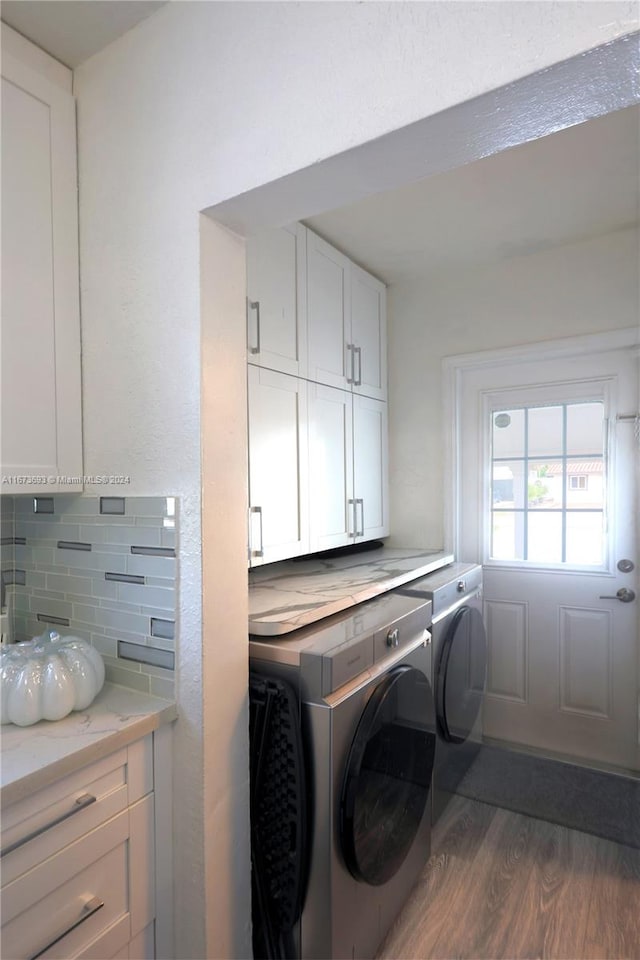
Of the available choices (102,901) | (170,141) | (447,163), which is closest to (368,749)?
(102,901)

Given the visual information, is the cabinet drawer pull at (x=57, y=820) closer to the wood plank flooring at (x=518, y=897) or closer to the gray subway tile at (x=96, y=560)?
the gray subway tile at (x=96, y=560)

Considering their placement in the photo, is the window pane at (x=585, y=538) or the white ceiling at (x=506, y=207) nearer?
the white ceiling at (x=506, y=207)

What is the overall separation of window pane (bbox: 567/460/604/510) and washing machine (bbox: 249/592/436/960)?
4.69ft

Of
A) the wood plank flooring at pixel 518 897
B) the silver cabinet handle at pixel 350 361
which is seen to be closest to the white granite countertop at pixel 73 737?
the wood plank flooring at pixel 518 897

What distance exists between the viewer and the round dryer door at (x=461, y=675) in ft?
6.13

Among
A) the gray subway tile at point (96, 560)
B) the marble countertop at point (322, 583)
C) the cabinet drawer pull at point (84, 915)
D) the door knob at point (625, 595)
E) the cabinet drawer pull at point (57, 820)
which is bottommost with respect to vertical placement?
the cabinet drawer pull at point (84, 915)

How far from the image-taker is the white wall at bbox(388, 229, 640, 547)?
229 cm

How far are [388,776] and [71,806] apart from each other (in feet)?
2.64

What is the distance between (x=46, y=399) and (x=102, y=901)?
1.11m

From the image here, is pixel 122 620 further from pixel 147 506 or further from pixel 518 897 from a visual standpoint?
pixel 518 897

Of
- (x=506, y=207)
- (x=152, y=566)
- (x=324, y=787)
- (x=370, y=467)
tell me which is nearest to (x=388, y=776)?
(x=324, y=787)

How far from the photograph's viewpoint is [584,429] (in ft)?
7.83

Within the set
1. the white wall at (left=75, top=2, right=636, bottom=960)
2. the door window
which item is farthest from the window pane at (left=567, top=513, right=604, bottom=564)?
the white wall at (left=75, top=2, right=636, bottom=960)

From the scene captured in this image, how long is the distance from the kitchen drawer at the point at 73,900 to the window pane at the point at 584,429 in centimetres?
225
